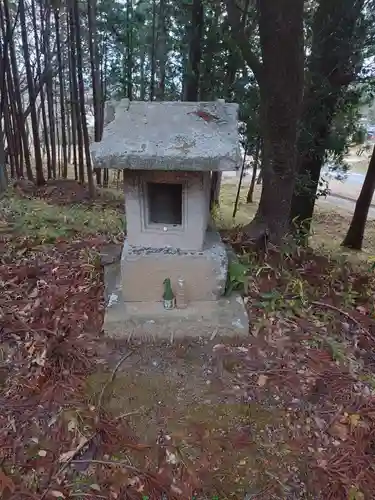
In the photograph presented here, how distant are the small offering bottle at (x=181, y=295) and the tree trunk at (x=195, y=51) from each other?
13.4ft

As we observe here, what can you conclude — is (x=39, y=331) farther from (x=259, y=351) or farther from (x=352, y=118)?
(x=352, y=118)

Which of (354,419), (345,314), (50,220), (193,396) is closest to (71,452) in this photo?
(193,396)

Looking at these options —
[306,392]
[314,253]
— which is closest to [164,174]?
[306,392]

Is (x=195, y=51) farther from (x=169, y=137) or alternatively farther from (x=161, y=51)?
(x=169, y=137)

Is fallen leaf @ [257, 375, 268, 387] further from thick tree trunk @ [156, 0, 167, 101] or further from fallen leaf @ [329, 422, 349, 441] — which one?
thick tree trunk @ [156, 0, 167, 101]

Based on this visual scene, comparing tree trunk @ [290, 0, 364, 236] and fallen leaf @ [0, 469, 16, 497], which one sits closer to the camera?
fallen leaf @ [0, 469, 16, 497]

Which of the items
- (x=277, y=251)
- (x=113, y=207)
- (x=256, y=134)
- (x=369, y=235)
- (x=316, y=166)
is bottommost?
(x=369, y=235)

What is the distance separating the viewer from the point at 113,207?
21.7 ft

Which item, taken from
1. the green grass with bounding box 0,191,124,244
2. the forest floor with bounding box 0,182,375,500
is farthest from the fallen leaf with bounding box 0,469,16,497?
the green grass with bounding box 0,191,124,244

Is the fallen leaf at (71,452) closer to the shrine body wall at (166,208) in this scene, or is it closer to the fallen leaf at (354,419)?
the shrine body wall at (166,208)

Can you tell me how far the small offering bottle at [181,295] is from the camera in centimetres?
315

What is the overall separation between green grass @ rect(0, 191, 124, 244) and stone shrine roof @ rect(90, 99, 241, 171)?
1.97 meters

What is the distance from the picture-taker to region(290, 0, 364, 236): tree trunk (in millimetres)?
4543

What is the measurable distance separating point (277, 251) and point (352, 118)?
3.60m
